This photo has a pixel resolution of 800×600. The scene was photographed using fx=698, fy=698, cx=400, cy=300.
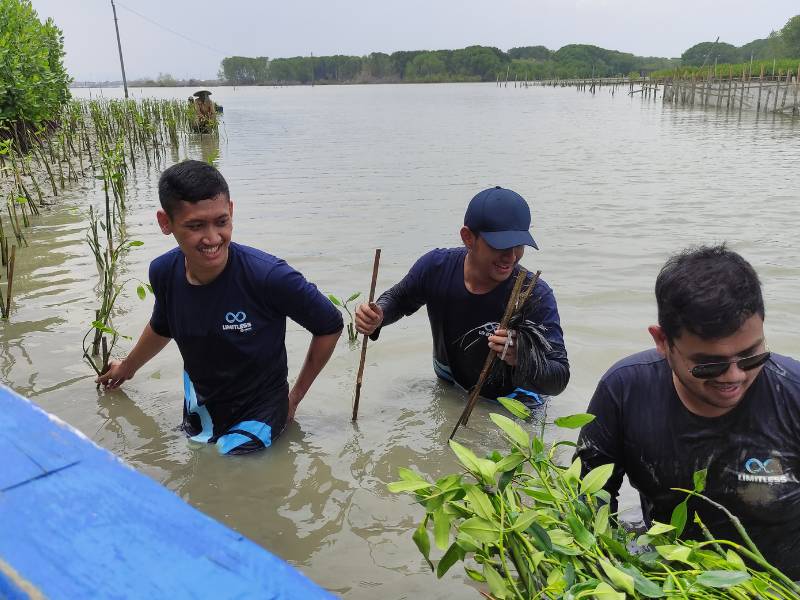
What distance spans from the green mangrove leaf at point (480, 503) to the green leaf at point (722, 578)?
0.45 metres

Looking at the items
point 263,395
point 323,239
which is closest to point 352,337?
point 263,395

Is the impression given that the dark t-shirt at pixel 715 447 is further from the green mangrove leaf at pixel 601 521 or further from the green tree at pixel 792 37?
the green tree at pixel 792 37

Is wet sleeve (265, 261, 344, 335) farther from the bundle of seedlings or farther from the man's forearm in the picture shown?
the bundle of seedlings

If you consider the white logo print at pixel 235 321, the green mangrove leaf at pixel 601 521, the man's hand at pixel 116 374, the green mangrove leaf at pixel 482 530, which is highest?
the green mangrove leaf at pixel 482 530

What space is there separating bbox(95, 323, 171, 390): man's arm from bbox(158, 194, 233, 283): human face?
71 cm

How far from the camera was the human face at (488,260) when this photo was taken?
3.64 meters

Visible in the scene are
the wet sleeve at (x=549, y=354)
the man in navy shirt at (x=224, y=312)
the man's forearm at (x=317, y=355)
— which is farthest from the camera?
the man's forearm at (x=317, y=355)

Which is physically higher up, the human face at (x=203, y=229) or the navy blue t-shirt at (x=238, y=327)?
the human face at (x=203, y=229)

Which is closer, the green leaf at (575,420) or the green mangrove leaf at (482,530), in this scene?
the green mangrove leaf at (482,530)

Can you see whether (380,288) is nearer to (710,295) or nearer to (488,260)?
(488,260)

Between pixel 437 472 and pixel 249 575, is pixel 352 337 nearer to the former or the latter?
pixel 437 472

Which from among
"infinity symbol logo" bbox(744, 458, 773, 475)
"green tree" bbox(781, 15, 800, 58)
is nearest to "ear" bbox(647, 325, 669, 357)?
"infinity symbol logo" bbox(744, 458, 773, 475)

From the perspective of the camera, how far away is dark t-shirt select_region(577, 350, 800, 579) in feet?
7.21

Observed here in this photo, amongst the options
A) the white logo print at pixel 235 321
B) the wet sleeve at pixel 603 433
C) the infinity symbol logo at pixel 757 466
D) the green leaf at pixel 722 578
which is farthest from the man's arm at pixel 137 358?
the green leaf at pixel 722 578
